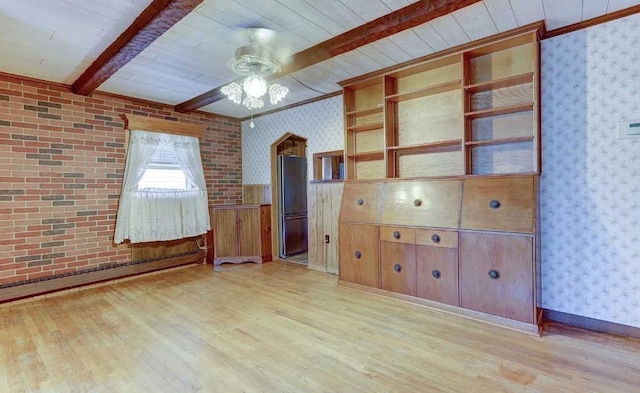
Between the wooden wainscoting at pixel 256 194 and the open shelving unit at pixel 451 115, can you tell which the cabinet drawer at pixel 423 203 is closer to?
the open shelving unit at pixel 451 115

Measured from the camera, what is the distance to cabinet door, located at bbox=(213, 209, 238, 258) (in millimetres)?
4715

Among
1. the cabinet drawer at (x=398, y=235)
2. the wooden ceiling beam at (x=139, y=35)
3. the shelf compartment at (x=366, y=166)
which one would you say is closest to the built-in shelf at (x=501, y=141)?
the cabinet drawer at (x=398, y=235)

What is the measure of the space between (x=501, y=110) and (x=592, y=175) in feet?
2.79

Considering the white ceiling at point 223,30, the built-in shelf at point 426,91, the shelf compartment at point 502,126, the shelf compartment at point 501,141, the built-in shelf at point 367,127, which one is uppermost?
the white ceiling at point 223,30

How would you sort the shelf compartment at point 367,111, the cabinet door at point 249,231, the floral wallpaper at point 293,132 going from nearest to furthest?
the shelf compartment at point 367,111
the floral wallpaper at point 293,132
the cabinet door at point 249,231

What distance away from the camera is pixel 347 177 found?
12.6ft

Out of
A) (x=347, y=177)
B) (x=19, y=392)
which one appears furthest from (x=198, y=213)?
(x=19, y=392)

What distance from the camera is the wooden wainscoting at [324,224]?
4168mm

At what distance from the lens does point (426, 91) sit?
3.25 meters

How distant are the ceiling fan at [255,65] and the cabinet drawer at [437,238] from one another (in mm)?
1827

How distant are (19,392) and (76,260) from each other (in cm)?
232

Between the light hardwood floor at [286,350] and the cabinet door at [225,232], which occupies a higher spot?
the cabinet door at [225,232]

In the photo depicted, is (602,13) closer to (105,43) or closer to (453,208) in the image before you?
(453,208)

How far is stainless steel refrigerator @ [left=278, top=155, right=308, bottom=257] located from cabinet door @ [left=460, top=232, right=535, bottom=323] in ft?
10.2
